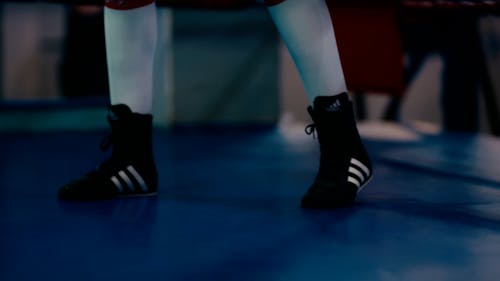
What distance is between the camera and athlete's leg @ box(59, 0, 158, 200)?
1.15 m

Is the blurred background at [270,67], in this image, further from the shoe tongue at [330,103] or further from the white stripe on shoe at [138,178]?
the shoe tongue at [330,103]

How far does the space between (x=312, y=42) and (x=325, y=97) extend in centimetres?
10

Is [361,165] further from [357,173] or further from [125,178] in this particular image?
[125,178]

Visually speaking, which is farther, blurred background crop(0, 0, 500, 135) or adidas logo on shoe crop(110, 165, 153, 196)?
blurred background crop(0, 0, 500, 135)

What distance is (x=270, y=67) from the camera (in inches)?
123

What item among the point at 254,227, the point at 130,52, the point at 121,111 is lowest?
the point at 254,227

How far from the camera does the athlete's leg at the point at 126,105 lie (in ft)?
3.77

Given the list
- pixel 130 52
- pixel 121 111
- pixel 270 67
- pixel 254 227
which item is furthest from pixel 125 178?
pixel 270 67

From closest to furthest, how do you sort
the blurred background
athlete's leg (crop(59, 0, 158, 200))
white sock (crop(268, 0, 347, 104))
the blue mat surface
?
the blue mat surface < white sock (crop(268, 0, 347, 104)) < athlete's leg (crop(59, 0, 158, 200)) < the blurred background

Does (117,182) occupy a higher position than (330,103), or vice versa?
(330,103)

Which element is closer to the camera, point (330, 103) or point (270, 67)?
point (330, 103)

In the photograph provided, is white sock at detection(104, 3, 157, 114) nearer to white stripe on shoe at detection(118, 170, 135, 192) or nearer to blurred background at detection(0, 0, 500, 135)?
white stripe on shoe at detection(118, 170, 135, 192)

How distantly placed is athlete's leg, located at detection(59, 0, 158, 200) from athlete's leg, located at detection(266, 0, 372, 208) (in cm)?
27

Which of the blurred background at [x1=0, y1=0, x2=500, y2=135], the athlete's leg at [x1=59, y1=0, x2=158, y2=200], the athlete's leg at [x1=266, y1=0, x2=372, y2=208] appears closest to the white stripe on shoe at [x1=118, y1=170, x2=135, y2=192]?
the athlete's leg at [x1=59, y1=0, x2=158, y2=200]
